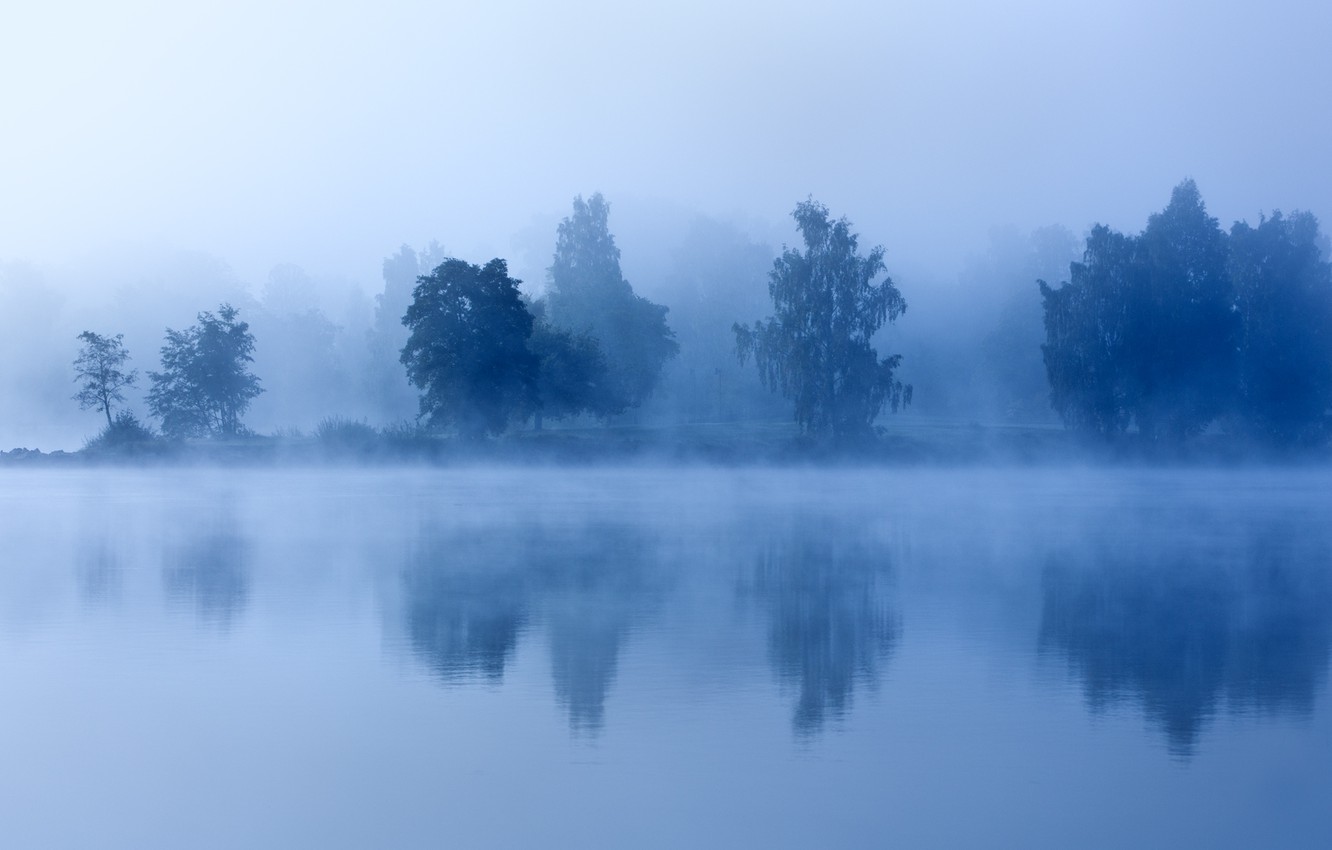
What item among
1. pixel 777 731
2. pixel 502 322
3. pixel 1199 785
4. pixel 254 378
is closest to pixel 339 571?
pixel 777 731

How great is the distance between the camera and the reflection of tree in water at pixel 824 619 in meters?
9.76

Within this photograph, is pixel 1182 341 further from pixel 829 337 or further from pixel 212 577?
pixel 212 577

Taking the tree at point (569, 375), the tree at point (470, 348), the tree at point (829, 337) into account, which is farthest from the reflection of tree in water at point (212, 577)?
the tree at point (569, 375)

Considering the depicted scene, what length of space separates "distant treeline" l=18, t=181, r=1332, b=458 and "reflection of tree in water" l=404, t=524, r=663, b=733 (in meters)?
39.8

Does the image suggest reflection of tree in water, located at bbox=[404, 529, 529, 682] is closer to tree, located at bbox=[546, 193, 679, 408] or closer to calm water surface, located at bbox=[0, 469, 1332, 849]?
calm water surface, located at bbox=[0, 469, 1332, 849]

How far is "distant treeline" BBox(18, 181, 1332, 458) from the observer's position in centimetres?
6238

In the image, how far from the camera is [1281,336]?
67062 mm

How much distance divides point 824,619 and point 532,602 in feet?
10.2

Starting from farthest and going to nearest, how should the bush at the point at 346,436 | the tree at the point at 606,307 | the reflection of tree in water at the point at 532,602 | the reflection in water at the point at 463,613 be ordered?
the tree at the point at 606,307 < the bush at the point at 346,436 < the reflection in water at the point at 463,613 < the reflection of tree in water at the point at 532,602

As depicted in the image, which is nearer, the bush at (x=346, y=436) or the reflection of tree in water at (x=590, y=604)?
the reflection of tree in water at (x=590, y=604)

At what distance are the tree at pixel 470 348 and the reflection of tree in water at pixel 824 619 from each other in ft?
135

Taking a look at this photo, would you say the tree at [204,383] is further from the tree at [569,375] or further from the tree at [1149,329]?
the tree at [1149,329]

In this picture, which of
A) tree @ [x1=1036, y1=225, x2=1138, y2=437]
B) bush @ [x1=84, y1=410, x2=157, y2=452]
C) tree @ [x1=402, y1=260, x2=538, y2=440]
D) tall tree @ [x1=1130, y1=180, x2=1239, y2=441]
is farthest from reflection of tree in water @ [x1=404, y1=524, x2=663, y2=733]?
bush @ [x1=84, y1=410, x2=157, y2=452]

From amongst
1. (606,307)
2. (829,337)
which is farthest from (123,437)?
(829,337)
